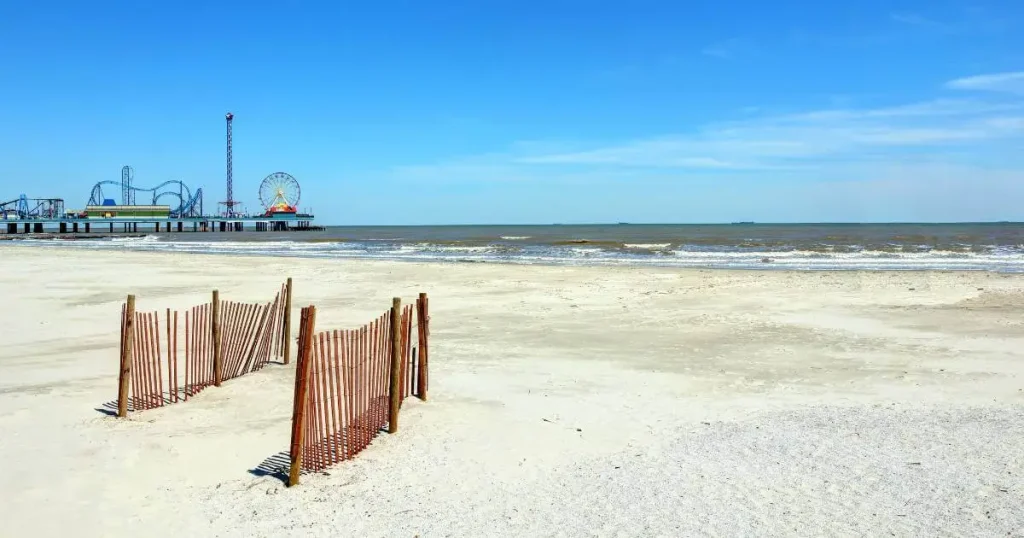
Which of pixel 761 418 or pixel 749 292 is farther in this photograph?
pixel 749 292

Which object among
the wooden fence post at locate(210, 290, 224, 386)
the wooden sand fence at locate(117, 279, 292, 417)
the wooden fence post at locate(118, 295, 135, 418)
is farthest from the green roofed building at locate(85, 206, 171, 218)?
the wooden fence post at locate(118, 295, 135, 418)

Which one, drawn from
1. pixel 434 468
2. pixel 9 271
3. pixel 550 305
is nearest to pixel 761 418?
pixel 434 468

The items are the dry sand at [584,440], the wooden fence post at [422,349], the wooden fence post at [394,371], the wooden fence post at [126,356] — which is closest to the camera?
the dry sand at [584,440]

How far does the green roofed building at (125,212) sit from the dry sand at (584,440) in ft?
391

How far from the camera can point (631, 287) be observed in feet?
80.5

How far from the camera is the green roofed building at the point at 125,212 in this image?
4796 inches

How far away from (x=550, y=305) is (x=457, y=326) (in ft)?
14.1

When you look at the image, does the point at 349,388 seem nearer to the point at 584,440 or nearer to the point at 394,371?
the point at 394,371

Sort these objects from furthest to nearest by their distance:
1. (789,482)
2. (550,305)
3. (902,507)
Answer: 1. (550,305)
2. (789,482)
3. (902,507)

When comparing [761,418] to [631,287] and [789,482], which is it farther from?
[631,287]

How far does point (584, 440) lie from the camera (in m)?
7.79

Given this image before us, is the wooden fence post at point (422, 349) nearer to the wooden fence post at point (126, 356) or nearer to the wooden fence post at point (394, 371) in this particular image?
the wooden fence post at point (394, 371)

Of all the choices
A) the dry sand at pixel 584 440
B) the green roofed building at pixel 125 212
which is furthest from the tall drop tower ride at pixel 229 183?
the dry sand at pixel 584 440

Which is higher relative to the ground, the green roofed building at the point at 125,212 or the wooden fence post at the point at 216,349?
the green roofed building at the point at 125,212
